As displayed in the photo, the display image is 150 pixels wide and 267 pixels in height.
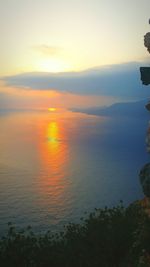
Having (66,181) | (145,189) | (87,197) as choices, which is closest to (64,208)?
(87,197)

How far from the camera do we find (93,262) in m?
26.6

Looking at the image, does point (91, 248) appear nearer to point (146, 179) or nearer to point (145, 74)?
point (146, 179)

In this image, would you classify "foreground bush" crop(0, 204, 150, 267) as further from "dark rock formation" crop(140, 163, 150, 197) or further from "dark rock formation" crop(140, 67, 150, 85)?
"dark rock formation" crop(140, 67, 150, 85)

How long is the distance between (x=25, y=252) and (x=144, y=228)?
13135mm

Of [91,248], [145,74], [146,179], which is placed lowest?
[91,248]

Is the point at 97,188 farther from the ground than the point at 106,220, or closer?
farther from the ground

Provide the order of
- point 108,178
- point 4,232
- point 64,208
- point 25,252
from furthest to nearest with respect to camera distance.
Answer: point 108,178 < point 64,208 < point 4,232 < point 25,252

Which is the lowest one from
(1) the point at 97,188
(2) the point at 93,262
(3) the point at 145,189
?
(2) the point at 93,262

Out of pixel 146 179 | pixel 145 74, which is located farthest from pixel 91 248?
pixel 145 74

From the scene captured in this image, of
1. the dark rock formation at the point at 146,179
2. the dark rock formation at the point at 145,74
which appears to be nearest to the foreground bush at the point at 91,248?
the dark rock formation at the point at 146,179

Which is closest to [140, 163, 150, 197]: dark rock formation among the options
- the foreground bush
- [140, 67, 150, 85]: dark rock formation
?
the foreground bush

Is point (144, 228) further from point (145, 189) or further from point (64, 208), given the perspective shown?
point (64, 208)

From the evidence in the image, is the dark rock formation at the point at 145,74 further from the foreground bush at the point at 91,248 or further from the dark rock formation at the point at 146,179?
the foreground bush at the point at 91,248

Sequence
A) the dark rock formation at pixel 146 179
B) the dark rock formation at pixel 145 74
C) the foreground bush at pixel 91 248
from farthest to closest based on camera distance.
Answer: the foreground bush at pixel 91 248 → the dark rock formation at pixel 146 179 → the dark rock formation at pixel 145 74
